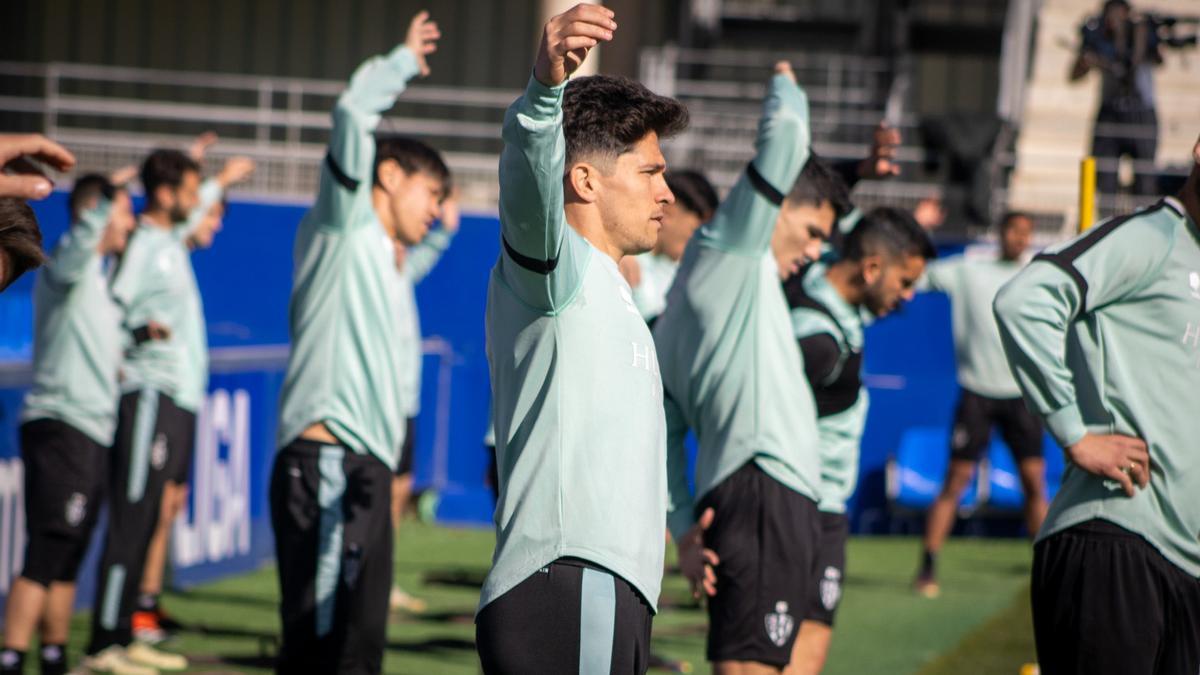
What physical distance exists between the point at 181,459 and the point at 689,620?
2.96m

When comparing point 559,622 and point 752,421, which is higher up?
point 752,421

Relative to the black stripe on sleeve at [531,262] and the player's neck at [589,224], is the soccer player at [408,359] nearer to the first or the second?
the player's neck at [589,224]

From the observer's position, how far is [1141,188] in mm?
13414

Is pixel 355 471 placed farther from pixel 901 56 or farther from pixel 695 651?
pixel 901 56

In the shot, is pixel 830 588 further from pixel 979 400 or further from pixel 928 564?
pixel 979 400

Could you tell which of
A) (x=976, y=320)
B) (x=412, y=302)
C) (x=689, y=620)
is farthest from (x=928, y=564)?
(x=412, y=302)

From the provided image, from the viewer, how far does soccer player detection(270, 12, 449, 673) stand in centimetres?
545

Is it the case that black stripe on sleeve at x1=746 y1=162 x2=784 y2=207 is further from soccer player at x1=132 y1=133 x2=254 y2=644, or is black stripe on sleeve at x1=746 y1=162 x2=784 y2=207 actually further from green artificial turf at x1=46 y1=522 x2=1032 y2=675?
soccer player at x1=132 y1=133 x2=254 y2=644

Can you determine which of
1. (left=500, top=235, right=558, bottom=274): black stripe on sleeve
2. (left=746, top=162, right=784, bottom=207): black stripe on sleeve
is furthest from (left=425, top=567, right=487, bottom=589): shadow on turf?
(left=500, top=235, right=558, bottom=274): black stripe on sleeve

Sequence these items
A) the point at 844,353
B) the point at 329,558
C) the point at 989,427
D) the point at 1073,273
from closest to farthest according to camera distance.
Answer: the point at 1073,273 → the point at 329,558 → the point at 844,353 → the point at 989,427

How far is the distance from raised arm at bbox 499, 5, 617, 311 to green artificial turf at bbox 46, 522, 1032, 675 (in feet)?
14.1

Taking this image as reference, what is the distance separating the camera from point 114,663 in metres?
7.41

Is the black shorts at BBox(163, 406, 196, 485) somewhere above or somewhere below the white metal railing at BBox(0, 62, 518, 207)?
below

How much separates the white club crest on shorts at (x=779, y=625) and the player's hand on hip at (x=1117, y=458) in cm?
113
